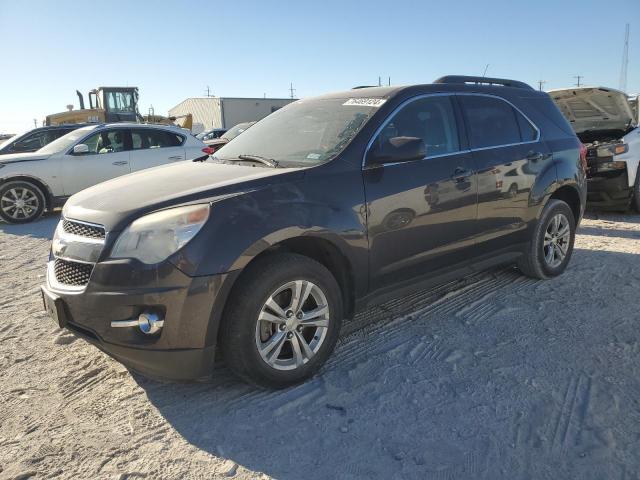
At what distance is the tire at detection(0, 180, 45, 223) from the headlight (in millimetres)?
7450

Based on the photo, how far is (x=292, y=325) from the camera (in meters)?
2.98

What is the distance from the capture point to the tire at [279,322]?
9.02ft

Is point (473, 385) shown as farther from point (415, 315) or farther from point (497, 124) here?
point (497, 124)

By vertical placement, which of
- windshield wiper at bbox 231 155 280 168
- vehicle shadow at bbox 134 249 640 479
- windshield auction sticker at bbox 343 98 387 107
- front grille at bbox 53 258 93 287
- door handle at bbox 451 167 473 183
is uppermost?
windshield auction sticker at bbox 343 98 387 107

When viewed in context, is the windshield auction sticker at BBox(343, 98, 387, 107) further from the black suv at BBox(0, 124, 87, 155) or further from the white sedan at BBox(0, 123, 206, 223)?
the black suv at BBox(0, 124, 87, 155)

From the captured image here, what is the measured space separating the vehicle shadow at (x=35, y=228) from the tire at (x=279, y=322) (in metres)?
5.92

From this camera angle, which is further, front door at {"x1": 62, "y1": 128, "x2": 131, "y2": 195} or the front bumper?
front door at {"x1": 62, "y1": 128, "x2": 131, "y2": 195}

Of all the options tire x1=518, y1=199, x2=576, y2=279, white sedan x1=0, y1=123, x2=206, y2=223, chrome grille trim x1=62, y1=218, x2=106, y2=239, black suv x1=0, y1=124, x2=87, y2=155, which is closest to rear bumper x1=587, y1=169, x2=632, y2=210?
tire x1=518, y1=199, x2=576, y2=279

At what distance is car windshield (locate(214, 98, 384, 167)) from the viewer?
3.38 meters

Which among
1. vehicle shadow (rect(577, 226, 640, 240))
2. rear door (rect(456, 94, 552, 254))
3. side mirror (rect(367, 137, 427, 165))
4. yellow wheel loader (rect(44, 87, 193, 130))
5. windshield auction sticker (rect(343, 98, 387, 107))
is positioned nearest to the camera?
side mirror (rect(367, 137, 427, 165))

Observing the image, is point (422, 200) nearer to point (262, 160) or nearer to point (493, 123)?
point (262, 160)

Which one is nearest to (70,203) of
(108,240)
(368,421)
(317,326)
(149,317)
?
(108,240)

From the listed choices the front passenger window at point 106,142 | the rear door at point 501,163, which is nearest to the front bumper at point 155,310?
the rear door at point 501,163

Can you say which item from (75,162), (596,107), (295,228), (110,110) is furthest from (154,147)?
(110,110)
